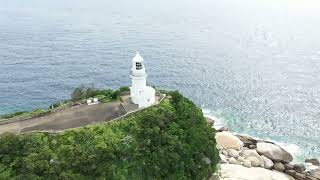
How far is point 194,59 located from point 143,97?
163 ft

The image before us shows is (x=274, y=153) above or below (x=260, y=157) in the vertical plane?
above

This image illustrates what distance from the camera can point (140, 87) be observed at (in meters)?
50.4

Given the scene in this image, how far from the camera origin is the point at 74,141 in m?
43.5

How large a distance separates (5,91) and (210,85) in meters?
37.8

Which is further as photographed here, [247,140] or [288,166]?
[247,140]

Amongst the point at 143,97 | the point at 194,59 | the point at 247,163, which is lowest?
the point at 247,163

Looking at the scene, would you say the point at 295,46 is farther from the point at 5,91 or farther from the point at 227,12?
the point at 5,91

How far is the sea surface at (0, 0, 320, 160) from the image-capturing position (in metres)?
73.4

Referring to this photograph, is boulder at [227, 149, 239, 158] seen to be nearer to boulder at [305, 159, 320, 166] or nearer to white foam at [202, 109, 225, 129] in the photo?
white foam at [202, 109, 225, 129]

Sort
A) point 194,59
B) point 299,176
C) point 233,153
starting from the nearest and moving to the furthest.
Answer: point 299,176 → point 233,153 → point 194,59

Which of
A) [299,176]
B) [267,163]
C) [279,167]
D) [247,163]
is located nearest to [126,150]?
[247,163]

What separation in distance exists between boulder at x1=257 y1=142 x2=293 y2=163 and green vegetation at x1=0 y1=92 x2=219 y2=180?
32.6 ft

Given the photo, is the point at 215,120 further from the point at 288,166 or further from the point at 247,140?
the point at 288,166

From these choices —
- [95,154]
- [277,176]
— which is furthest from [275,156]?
[95,154]
